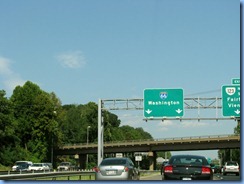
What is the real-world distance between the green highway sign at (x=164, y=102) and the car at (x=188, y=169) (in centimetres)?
2808

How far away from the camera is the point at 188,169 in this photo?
20.8m

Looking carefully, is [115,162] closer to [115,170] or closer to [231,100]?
[115,170]

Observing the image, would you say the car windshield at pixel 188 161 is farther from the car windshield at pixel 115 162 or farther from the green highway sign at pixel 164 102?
the green highway sign at pixel 164 102

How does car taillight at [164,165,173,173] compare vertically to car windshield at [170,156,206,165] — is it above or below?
below

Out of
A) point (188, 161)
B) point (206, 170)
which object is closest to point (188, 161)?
point (188, 161)

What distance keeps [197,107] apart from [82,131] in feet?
287

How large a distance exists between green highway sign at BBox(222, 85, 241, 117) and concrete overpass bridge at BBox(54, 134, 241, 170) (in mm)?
37560

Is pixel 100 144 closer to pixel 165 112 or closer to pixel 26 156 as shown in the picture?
pixel 165 112

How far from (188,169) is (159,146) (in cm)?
7371

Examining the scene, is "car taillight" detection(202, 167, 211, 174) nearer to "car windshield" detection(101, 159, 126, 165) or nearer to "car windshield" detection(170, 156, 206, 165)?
"car windshield" detection(170, 156, 206, 165)

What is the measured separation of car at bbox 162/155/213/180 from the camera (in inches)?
819

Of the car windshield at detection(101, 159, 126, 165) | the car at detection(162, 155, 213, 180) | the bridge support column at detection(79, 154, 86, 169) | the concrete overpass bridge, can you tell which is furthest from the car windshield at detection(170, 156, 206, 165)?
the bridge support column at detection(79, 154, 86, 169)

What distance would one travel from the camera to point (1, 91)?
87.8 m

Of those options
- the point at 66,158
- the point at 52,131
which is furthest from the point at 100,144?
the point at 66,158
